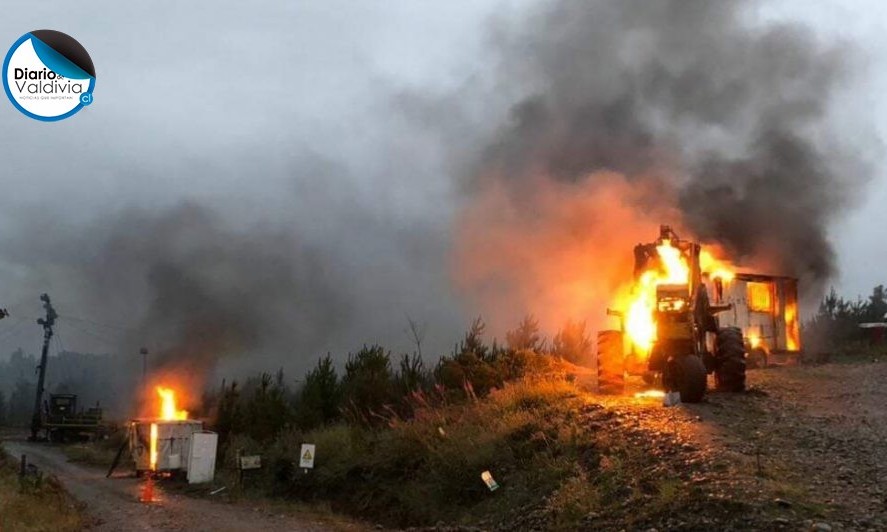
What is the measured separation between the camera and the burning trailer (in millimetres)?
22781

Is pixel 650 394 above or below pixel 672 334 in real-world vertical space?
below

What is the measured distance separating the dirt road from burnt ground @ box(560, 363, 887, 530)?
6059 millimetres

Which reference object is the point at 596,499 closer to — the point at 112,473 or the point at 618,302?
the point at 618,302

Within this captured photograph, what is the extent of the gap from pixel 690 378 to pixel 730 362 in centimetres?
242

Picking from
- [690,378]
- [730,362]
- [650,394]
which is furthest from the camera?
[650,394]

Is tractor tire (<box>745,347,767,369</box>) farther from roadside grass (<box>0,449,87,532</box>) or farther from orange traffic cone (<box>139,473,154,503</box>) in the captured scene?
roadside grass (<box>0,449,87,532</box>)

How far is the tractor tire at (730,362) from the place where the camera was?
16.7 meters

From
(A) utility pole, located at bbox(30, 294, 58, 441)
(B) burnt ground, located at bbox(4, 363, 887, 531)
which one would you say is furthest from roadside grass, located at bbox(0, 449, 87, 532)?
(A) utility pole, located at bbox(30, 294, 58, 441)

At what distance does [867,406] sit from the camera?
15.3 metres

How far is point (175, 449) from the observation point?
2400 centimetres

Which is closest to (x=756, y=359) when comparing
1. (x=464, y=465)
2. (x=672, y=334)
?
(x=672, y=334)

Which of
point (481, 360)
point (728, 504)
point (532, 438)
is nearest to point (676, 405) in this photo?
point (532, 438)

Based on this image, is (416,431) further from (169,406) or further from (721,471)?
(169,406)

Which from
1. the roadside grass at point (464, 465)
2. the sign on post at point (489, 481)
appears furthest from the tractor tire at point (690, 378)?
the sign on post at point (489, 481)
